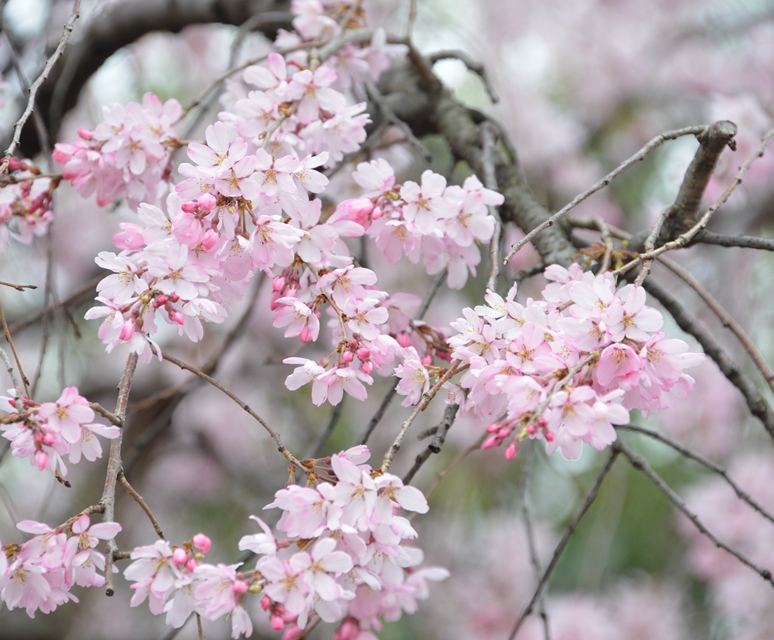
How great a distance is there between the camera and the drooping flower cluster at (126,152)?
3.51ft

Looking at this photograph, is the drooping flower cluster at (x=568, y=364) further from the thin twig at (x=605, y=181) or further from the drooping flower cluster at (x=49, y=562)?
the drooping flower cluster at (x=49, y=562)

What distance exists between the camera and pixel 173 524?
3.54 meters

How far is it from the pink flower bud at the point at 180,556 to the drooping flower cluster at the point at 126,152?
618mm

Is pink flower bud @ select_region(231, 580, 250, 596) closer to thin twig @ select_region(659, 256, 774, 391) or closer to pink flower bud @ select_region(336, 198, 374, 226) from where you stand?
pink flower bud @ select_region(336, 198, 374, 226)

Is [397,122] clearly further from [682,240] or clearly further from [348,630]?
[348,630]

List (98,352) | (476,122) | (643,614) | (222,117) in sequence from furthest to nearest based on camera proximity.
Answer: (98,352), (643,614), (476,122), (222,117)

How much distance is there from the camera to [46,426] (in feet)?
2.53

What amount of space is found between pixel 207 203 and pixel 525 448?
2289mm

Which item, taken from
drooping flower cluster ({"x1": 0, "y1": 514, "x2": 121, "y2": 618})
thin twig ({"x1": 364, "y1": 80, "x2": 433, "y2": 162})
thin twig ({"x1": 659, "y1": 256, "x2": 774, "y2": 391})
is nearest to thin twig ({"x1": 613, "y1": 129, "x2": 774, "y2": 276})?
thin twig ({"x1": 659, "y1": 256, "x2": 774, "y2": 391})

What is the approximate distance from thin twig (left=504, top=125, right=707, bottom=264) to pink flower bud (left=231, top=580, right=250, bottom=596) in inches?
18.0

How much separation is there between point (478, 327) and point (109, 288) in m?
0.45

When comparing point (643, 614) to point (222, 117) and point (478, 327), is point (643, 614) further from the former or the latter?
point (222, 117)

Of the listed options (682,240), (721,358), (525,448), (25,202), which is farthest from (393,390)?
(525,448)

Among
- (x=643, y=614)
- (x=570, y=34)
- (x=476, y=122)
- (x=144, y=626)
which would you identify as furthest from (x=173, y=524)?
(x=570, y=34)
